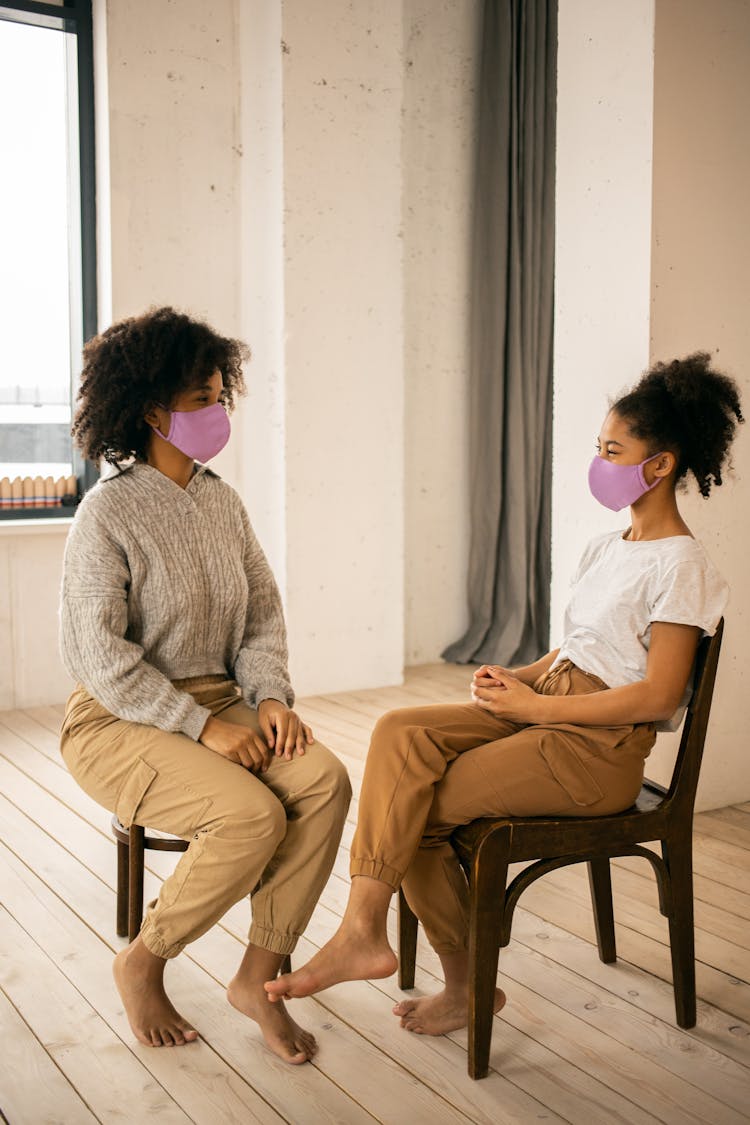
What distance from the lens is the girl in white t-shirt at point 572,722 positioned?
5.65ft

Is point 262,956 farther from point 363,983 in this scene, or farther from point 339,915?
point 339,915

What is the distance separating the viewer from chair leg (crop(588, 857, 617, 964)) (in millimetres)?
2080

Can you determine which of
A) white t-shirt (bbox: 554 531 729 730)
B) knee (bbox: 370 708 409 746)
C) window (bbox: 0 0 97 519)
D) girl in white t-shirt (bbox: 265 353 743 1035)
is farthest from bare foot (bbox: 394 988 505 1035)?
window (bbox: 0 0 97 519)

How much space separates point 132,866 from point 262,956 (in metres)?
0.34

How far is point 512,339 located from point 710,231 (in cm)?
216

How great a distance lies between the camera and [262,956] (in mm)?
1818

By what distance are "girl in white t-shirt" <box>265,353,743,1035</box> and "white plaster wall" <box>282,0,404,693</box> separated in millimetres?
2480

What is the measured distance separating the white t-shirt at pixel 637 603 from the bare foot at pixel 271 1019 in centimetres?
76

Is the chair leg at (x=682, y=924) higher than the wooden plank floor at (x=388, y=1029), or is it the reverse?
the chair leg at (x=682, y=924)

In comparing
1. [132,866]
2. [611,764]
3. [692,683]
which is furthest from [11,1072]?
[692,683]

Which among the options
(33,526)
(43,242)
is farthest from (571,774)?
(43,242)

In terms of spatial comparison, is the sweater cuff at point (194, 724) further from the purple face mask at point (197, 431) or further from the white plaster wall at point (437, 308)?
the white plaster wall at point (437, 308)

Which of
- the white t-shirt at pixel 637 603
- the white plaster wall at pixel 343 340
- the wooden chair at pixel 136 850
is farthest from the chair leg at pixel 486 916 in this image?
the white plaster wall at pixel 343 340

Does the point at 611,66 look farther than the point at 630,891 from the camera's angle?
Yes
